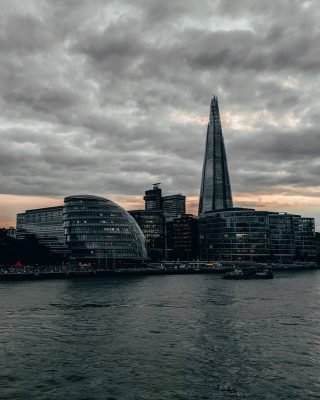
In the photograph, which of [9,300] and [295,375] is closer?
[295,375]

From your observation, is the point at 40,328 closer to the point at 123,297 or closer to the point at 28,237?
the point at 123,297

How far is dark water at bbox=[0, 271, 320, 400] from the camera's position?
33594mm

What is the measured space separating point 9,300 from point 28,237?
11890 centimetres

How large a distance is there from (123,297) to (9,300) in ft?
67.7

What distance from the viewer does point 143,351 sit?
4409cm

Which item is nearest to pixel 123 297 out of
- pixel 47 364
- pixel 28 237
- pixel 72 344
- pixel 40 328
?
pixel 40 328

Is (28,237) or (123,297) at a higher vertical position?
(28,237)

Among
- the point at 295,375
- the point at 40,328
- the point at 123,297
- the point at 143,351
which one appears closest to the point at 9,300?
the point at 123,297

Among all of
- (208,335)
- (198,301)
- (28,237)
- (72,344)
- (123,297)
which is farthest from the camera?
(28,237)

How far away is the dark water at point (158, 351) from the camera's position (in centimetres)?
3359

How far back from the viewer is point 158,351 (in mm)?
44000

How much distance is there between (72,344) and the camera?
4722 cm

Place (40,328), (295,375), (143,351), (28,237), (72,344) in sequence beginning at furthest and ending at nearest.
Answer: (28,237) < (40,328) < (72,344) < (143,351) < (295,375)

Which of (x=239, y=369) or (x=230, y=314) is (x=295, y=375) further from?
(x=230, y=314)
